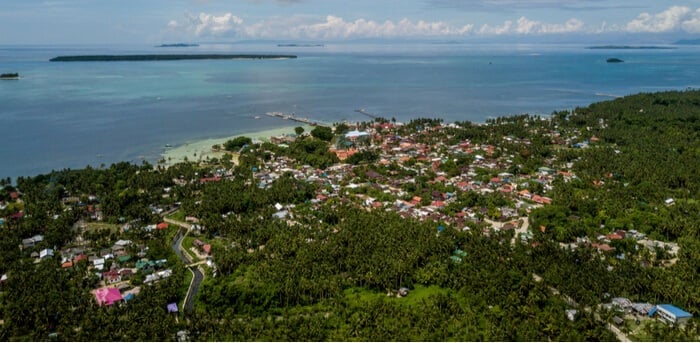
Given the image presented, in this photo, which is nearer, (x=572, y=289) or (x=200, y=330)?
(x=200, y=330)

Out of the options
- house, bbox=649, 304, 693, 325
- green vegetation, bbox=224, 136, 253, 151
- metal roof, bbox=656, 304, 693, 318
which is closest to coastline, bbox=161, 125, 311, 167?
green vegetation, bbox=224, 136, 253, 151

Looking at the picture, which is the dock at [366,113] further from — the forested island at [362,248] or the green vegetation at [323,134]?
the forested island at [362,248]

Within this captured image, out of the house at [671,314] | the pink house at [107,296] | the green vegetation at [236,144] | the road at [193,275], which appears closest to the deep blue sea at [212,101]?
the green vegetation at [236,144]

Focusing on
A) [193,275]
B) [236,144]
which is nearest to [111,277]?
[193,275]

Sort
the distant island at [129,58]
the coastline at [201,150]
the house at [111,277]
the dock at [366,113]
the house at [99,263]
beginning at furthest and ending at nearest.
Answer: the distant island at [129,58]
the dock at [366,113]
the coastline at [201,150]
the house at [99,263]
the house at [111,277]

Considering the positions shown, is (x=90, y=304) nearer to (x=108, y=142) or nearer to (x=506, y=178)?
(x=506, y=178)

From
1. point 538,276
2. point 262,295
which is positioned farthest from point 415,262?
point 262,295

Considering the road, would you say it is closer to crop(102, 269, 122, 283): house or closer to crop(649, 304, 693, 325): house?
crop(102, 269, 122, 283): house
